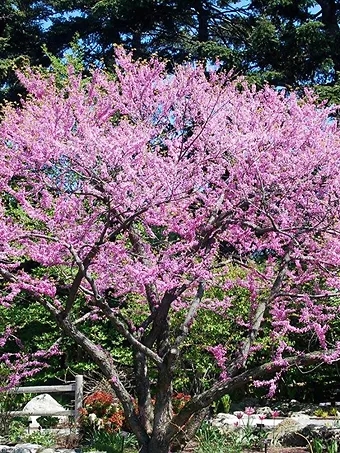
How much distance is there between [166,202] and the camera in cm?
498

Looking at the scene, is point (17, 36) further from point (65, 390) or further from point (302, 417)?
point (302, 417)

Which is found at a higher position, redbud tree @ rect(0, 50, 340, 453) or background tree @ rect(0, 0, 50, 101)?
background tree @ rect(0, 0, 50, 101)

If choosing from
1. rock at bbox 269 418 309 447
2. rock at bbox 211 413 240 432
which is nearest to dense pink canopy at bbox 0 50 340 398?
rock at bbox 269 418 309 447

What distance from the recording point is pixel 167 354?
5371 millimetres

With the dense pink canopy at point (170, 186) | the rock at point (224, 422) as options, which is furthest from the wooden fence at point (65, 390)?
the dense pink canopy at point (170, 186)

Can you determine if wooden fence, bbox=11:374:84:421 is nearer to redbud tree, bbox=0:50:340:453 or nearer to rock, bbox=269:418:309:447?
redbud tree, bbox=0:50:340:453

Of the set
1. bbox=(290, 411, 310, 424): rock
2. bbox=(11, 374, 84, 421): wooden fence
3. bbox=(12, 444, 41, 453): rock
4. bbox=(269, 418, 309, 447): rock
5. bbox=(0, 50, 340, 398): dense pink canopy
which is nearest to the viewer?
bbox=(0, 50, 340, 398): dense pink canopy

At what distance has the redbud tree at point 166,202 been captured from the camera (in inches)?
196

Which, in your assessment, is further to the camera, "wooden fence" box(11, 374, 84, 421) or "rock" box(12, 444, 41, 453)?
"wooden fence" box(11, 374, 84, 421)

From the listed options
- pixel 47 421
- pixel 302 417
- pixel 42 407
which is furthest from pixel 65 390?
pixel 302 417

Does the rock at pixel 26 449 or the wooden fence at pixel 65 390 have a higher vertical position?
the wooden fence at pixel 65 390

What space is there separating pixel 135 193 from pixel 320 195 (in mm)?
2308

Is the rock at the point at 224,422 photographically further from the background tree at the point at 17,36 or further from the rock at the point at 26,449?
the background tree at the point at 17,36

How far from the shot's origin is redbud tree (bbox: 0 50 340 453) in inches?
196
